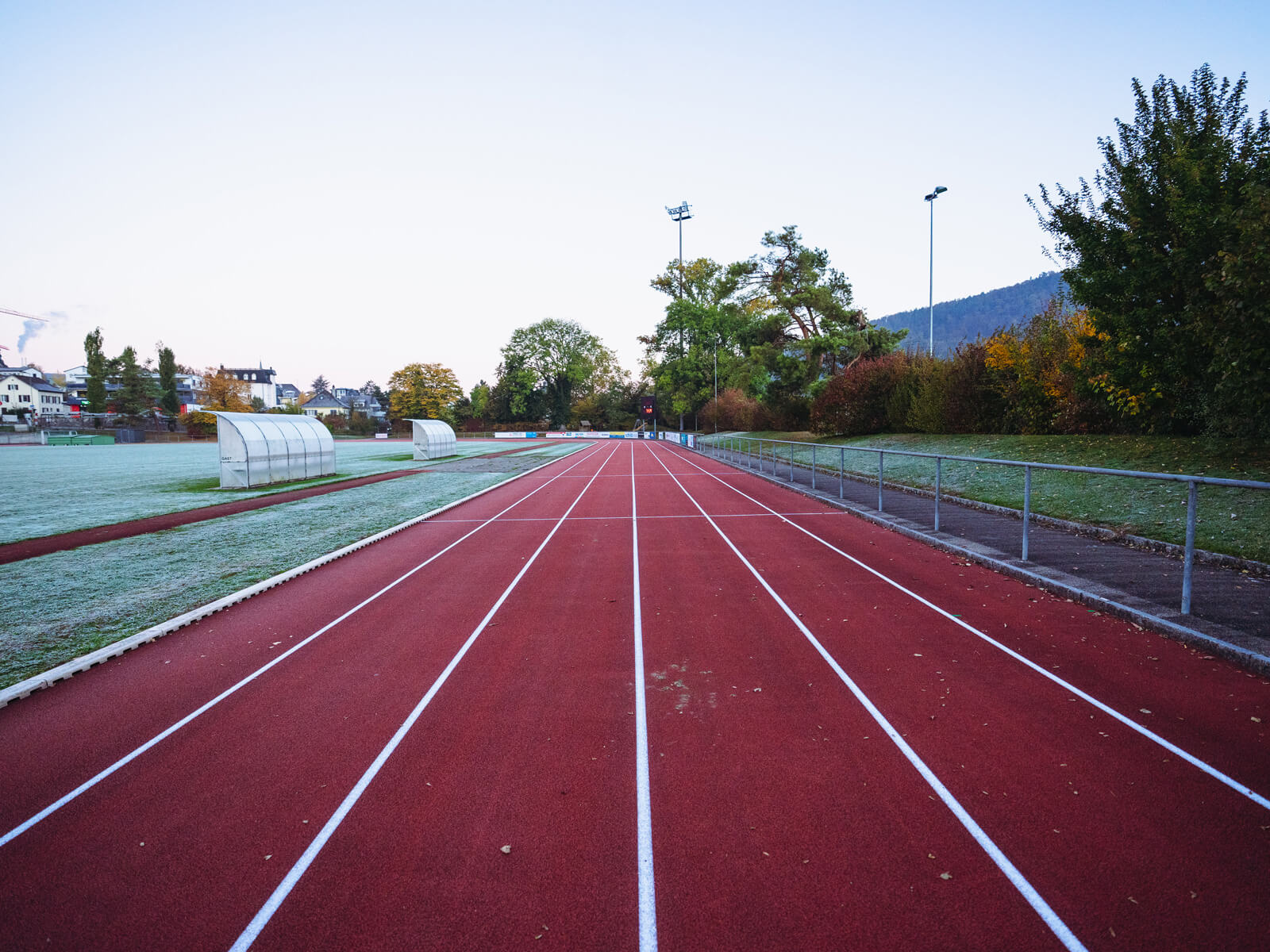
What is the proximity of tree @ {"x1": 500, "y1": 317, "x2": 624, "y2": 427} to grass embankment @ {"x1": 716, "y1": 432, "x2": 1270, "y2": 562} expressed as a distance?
73.4 m

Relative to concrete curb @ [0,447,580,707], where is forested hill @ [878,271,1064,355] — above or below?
above

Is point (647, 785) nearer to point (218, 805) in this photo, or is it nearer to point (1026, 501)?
point (218, 805)

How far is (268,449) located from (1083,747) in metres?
20.6

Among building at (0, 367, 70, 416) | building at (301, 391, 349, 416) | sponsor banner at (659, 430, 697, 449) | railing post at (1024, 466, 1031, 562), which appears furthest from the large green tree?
building at (0, 367, 70, 416)

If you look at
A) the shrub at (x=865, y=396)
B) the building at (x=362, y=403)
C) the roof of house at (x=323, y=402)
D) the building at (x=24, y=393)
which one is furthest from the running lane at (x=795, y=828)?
the roof of house at (x=323, y=402)

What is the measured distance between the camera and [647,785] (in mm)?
3385

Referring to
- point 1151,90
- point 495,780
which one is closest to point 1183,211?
point 1151,90

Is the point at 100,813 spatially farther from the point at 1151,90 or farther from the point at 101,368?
the point at 101,368

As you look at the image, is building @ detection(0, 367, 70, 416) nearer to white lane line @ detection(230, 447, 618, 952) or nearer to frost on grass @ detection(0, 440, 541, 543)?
frost on grass @ detection(0, 440, 541, 543)

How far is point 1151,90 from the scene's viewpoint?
41.1 feet

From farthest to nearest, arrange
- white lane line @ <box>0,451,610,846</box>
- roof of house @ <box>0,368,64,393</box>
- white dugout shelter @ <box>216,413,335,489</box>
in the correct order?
roof of house @ <box>0,368,64,393</box>, white dugout shelter @ <box>216,413,335,489</box>, white lane line @ <box>0,451,610,846</box>

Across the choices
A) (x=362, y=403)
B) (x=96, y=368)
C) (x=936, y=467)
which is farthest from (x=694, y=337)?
(x=362, y=403)

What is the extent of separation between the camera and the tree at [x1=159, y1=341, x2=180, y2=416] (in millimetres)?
81375

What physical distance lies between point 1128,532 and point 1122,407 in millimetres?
7777
